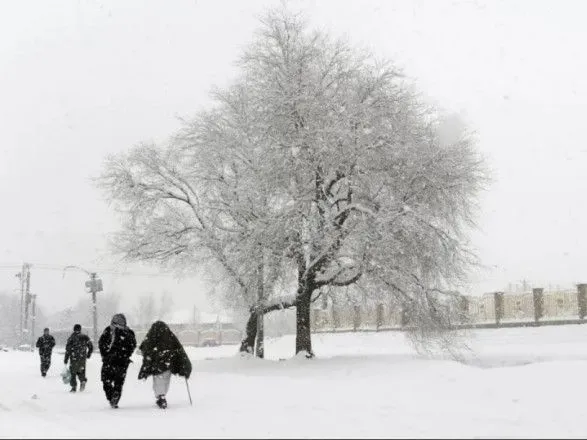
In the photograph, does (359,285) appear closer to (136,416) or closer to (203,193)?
(203,193)

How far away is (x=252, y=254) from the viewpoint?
1952cm

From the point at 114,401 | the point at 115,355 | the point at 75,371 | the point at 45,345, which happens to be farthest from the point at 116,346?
the point at 45,345

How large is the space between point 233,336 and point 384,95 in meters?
83.6

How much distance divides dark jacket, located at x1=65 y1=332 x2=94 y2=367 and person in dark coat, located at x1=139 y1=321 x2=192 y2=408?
5.29 meters

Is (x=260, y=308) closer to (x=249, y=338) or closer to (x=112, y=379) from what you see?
(x=249, y=338)

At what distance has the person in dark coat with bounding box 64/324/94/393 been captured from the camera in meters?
15.4

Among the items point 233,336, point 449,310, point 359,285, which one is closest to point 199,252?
point 359,285

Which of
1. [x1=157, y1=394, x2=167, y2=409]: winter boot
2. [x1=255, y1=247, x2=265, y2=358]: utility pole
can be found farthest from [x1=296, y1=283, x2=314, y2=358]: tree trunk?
[x1=157, y1=394, x2=167, y2=409]: winter boot

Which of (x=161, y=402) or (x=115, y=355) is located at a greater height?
(x=115, y=355)

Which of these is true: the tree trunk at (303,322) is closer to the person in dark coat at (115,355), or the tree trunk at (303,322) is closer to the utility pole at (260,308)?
the utility pole at (260,308)

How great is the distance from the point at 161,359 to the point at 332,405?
9.31 ft

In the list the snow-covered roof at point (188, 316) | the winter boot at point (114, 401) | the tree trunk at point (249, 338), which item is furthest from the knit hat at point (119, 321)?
the snow-covered roof at point (188, 316)

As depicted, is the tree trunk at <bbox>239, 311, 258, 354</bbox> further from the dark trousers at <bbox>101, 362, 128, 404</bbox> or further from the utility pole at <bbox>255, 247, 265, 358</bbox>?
the dark trousers at <bbox>101, 362, 128, 404</bbox>

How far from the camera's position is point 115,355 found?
1112cm
